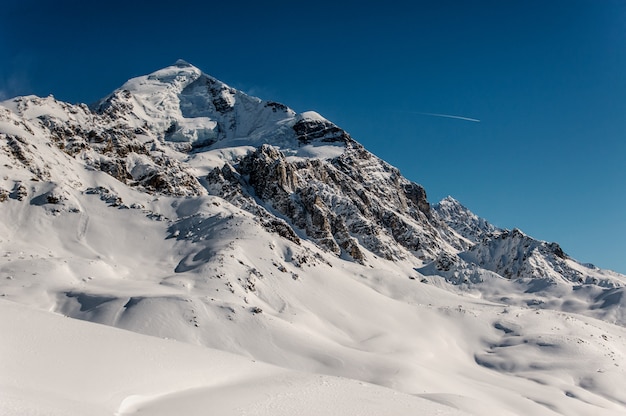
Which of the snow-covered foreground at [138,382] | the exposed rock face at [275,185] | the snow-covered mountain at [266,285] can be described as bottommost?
the snow-covered foreground at [138,382]

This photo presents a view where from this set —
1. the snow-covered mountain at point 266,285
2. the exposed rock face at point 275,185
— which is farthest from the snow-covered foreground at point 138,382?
the exposed rock face at point 275,185

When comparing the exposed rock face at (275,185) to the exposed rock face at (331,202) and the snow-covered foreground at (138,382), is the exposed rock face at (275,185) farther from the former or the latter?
the snow-covered foreground at (138,382)

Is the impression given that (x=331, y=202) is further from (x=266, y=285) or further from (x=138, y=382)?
(x=138, y=382)

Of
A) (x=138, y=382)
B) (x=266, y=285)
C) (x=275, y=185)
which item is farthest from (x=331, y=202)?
(x=138, y=382)

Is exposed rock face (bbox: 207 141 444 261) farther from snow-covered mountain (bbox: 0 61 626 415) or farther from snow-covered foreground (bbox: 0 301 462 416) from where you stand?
snow-covered foreground (bbox: 0 301 462 416)

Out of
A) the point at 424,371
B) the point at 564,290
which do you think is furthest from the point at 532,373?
the point at 564,290
